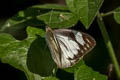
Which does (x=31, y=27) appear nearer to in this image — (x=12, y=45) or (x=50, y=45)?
(x=12, y=45)

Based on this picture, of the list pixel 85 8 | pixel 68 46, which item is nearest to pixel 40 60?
pixel 68 46

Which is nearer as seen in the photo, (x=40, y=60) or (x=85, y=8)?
(x=85, y=8)

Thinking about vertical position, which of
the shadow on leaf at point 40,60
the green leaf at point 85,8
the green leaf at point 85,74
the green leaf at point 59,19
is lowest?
the green leaf at point 85,74

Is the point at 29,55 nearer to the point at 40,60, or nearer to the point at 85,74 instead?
the point at 40,60

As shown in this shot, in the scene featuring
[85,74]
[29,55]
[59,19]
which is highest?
[59,19]

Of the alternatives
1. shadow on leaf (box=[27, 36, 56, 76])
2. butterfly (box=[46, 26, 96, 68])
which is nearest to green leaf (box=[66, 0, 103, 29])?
butterfly (box=[46, 26, 96, 68])

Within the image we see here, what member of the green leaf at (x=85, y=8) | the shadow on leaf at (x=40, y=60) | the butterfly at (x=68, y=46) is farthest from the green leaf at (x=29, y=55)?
the green leaf at (x=85, y=8)

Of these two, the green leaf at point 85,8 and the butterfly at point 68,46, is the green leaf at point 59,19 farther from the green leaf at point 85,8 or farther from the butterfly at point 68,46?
the green leaf at point 85,8
